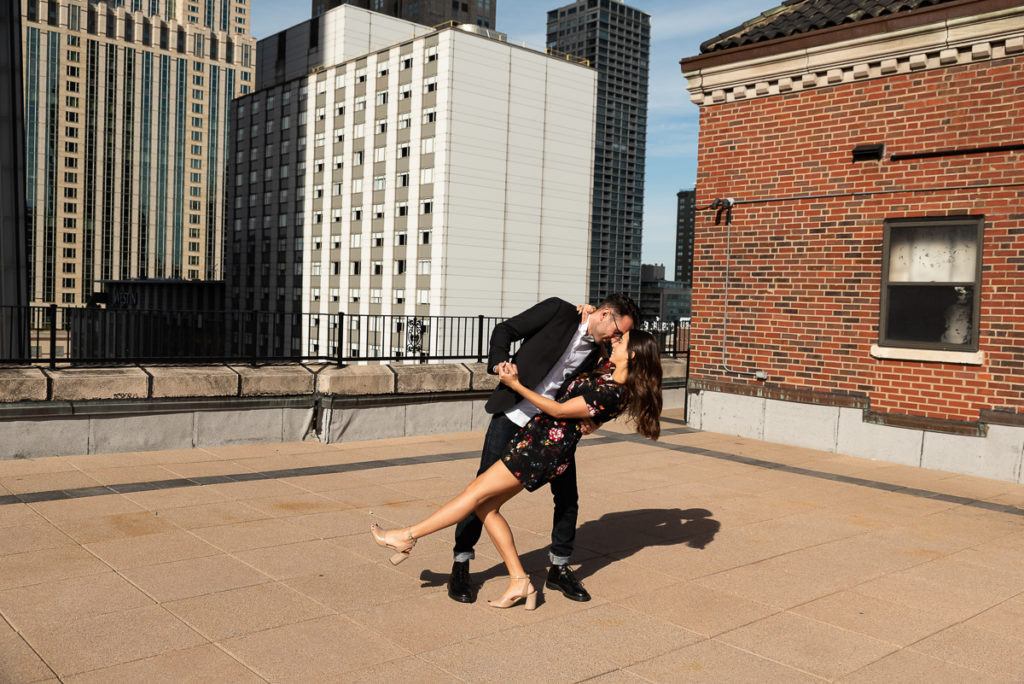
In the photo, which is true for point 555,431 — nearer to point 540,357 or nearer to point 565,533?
point 540,357

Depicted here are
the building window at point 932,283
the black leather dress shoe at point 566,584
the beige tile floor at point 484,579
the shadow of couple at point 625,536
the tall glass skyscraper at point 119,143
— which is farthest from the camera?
the tall glass skyscraper at point 119,143

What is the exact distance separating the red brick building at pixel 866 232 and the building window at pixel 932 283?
0.06 feet

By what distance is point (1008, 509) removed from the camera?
8.45m

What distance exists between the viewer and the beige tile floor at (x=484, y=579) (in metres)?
4.38

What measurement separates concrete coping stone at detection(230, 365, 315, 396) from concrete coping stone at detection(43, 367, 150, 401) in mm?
1207

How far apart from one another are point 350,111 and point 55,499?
336ft

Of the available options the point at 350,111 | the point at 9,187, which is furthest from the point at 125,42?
the point at 9,187

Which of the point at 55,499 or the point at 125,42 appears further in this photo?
the point at 125,42

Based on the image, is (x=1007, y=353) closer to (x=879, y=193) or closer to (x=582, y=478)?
(x=879, y=193)

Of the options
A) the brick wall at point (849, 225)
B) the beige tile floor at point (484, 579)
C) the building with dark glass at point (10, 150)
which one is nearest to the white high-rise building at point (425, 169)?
the building with dark glass at point (10, 150)

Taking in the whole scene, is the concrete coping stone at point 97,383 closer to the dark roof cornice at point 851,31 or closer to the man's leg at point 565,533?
the man's leg at point 565,533

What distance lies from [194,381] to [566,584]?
6112 millimetres

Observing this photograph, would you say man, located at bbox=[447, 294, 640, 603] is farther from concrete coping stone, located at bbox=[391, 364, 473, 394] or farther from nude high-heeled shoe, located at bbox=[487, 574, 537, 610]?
concrete coping stone, located at bbox=[391, 364, 473, 394]

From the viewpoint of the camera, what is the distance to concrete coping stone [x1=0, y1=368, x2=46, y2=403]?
28.6 feet
